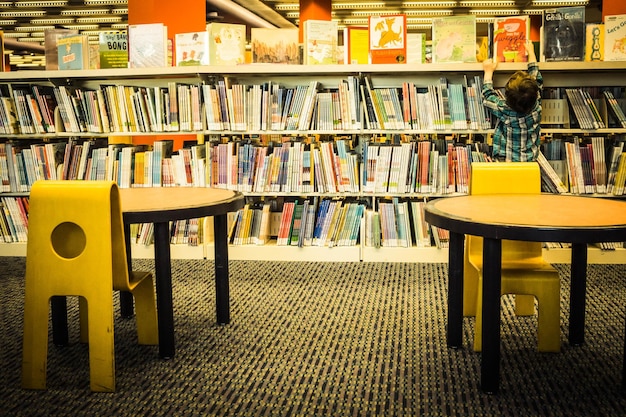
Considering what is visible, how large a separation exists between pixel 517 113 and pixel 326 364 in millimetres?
2394

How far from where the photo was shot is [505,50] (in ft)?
15.9

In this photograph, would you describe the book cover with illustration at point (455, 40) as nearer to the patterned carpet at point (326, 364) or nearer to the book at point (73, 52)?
the patterned carpet at point (326, 364)

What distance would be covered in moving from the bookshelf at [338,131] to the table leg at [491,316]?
92.3 inches

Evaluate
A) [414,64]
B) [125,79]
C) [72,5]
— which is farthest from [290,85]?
[72,5]

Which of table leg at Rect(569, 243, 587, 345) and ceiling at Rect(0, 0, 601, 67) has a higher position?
ceiling at Rect(0, 0, 601, 67)

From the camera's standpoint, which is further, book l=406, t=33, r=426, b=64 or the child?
book l=406, t=33, r=426, b=64

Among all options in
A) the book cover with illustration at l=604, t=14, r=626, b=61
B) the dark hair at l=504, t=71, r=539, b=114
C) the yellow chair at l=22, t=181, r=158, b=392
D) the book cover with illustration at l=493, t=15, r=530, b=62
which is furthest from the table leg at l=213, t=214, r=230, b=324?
the book cover with illustration at l=604, t=14, r=626, b=61

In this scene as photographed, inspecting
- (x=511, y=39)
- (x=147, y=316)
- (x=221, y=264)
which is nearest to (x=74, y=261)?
(x=147, y=316)

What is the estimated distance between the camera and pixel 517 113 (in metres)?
4.41

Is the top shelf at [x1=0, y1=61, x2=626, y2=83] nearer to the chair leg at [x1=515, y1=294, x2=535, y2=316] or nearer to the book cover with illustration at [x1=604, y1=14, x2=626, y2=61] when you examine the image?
the book cover with illustration at [x1=604, y1=14, x2=626, y2=61]

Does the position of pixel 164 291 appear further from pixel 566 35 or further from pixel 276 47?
pixel 566 35

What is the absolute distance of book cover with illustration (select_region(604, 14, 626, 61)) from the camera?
475 centimetres

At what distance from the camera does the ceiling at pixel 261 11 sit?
13266 millimetres

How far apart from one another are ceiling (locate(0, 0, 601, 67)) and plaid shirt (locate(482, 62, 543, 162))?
9.14 meters
